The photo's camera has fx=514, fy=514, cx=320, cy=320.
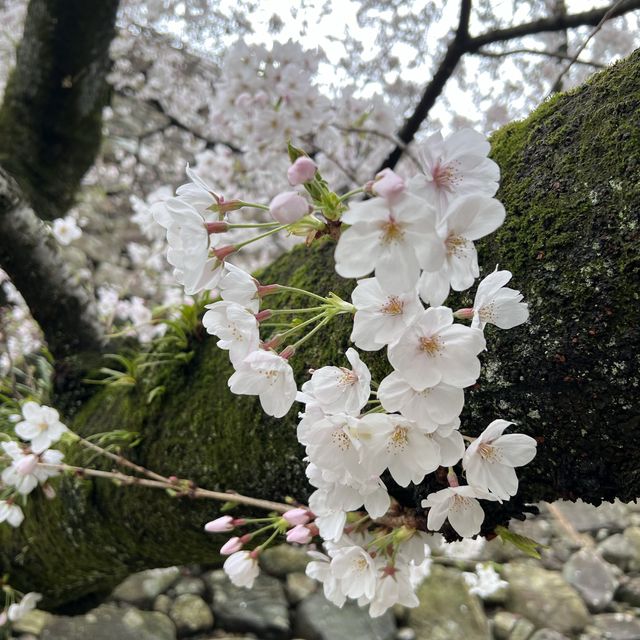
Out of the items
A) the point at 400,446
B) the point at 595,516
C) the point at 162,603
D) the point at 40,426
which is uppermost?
the point at 40,426

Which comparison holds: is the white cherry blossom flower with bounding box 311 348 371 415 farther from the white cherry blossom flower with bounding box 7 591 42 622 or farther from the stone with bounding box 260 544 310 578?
the stone with bounding box 260 544 310 578

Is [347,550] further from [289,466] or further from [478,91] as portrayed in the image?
[478,91]

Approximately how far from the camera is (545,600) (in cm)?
412

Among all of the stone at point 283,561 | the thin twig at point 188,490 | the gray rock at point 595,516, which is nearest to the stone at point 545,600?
the gray rock at point 595,516

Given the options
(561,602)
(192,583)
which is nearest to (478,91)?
(561,602)

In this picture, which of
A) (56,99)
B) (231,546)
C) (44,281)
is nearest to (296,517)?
(231,546)

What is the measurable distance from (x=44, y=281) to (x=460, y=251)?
1.57 meters

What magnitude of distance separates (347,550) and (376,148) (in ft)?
10.2

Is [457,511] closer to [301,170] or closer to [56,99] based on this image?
[301,170]

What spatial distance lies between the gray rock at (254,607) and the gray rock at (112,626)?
1.32ft

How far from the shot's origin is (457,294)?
775 millimetres

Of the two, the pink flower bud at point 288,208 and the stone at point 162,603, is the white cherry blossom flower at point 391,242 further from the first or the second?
the stone at point 162,603

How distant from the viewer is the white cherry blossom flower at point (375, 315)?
51 cm

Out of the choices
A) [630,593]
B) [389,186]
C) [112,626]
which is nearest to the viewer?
[389,186]
